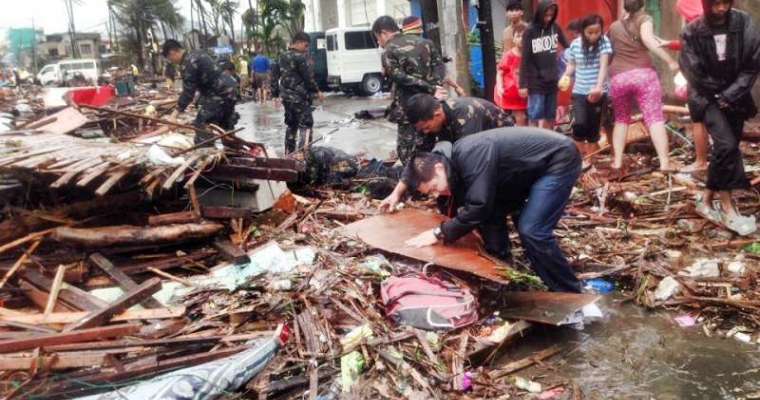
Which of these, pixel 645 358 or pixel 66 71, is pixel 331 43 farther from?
pixel 66 71

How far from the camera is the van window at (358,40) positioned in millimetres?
20953

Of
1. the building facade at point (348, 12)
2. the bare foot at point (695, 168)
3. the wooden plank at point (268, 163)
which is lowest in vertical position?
the bare foot at point (695, 168)

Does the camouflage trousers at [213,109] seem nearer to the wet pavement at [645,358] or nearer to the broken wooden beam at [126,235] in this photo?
the broken wooden beam at [126,235]

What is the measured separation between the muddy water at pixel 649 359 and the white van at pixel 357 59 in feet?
58.4

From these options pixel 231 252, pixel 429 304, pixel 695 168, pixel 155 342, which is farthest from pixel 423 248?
pixel 695 168

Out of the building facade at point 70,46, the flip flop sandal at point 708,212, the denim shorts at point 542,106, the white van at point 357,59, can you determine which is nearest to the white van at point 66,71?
the white van at point 357,59

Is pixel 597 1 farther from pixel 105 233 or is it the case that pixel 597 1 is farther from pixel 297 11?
pixel 297 11

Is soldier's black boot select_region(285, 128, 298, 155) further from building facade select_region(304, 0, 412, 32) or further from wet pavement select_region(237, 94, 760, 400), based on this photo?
building facade select_region(304, 0, 412, 32)

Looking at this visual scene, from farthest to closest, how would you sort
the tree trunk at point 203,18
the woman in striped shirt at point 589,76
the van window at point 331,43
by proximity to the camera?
the tree trunk at point 203,18, the van window at point 331,43, the woman in striped shirt at point 589,76

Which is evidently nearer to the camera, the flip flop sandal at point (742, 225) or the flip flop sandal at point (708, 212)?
the flip flop sandal at point (742, 225)

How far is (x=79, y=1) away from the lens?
1784 inches

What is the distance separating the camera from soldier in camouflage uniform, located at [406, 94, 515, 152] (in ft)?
14.1

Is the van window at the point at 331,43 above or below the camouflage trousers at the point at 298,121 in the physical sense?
above

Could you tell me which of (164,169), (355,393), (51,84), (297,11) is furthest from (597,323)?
(51,84)
